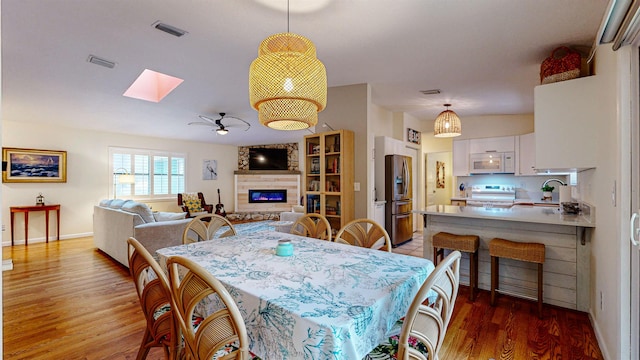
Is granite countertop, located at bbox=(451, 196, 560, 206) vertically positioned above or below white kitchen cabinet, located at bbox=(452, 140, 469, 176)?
below

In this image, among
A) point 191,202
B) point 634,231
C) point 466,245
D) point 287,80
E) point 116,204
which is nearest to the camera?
point 634,231

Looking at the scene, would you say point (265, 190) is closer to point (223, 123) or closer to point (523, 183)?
point (223, 123)

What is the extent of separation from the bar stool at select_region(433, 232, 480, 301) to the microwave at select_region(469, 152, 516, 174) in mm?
2986

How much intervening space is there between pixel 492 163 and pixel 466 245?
3.24m

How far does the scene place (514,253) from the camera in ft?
9.52

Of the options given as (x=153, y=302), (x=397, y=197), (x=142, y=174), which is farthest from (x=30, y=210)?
(x=397, y=197)

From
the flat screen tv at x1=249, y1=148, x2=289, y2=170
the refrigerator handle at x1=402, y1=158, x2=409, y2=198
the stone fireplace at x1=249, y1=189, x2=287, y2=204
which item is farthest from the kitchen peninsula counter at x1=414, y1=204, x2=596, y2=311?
the flat screen tv at x1=249, y1=148, x2=289, y2=170

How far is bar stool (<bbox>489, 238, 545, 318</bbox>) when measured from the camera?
279cm

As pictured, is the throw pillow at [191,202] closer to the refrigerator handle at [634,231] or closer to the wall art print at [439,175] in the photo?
the wall art print at [439,175]

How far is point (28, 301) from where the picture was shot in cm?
315

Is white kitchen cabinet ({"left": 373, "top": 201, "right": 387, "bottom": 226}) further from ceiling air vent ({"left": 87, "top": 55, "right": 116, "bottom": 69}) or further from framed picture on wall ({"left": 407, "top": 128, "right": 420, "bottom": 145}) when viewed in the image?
ceiling air vent ({"left": 87, "top": 55, "right": 116, "bottom": 69})

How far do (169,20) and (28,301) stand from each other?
3.07 metres

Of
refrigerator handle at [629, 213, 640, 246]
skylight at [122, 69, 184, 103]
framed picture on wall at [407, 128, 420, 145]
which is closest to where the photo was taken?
refrigerator handle at [629, 213, 640, 246]

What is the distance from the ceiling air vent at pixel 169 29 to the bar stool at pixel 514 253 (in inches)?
134
